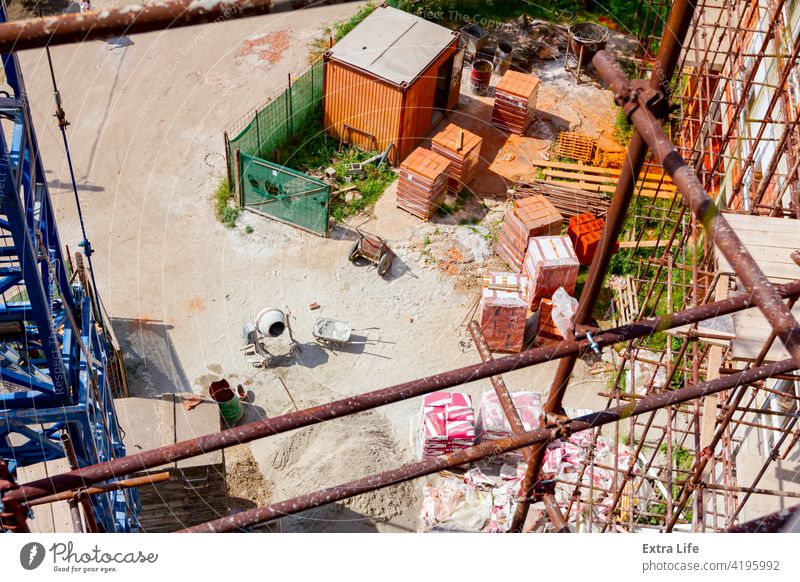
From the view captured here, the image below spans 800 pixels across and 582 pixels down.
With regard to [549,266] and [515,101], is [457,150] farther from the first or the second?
[549,266]

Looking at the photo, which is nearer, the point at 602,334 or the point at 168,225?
the point at 602,334

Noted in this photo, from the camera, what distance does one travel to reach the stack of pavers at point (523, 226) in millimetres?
21172

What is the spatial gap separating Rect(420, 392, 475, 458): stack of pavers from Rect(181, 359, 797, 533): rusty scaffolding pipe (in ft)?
26.7

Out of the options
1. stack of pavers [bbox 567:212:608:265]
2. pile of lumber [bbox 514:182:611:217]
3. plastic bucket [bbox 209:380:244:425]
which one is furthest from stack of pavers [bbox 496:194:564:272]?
plastic bucket [bbox 209:380:244:425]

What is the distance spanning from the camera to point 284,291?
67.8 ft

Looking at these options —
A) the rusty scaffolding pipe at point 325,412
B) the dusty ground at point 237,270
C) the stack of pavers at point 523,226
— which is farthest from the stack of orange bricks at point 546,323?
the rusty scaffolding pipe at point 325,412

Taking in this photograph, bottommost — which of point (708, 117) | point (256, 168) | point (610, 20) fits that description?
point (256, 168)

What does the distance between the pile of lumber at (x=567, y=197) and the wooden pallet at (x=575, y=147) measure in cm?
179

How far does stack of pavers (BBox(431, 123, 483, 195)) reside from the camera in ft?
74.2

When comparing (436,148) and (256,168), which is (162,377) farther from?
(436,148)

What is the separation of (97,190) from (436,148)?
339 inches

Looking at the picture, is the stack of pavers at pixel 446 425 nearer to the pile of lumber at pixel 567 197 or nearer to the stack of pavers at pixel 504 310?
the stack of pavers at pixel 504 310

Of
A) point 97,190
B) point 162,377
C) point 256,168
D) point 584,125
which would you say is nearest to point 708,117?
point 584,125

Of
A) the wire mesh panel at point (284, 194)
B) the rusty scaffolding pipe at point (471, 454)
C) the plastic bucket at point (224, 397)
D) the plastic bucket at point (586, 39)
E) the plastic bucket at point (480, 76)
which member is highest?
the rusty scaffolding pipe at point (471, 454)
